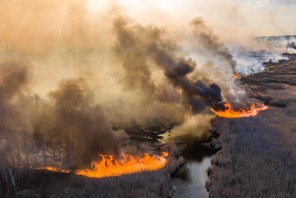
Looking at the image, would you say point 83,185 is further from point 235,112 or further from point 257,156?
point 235,112

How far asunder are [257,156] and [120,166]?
94.1 ft

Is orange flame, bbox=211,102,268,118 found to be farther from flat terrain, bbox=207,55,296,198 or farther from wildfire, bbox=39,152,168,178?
wildfire, bbox=39,152,168,178

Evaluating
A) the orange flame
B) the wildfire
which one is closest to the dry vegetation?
the wildfire

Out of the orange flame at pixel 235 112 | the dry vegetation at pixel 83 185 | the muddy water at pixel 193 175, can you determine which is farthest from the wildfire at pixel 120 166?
the orange flame at pixel 235 112

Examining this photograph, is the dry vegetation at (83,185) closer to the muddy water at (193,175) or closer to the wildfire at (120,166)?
the wildfire at (120,166)

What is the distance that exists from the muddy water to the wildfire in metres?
4.75

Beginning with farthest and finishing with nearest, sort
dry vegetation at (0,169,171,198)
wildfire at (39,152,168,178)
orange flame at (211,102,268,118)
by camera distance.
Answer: orange flame at (211,102,268,118)
wildfire at (39,152,168,178)
dry vegetation at (0,169,171,198)

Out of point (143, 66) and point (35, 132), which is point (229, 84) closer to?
point (143, 66)

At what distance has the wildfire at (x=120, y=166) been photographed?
2276 inches

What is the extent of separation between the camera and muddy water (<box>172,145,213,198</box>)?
57625 mm

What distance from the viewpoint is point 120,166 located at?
60250 millimetres

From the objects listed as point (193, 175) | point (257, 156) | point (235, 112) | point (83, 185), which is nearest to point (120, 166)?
point (83, 185)

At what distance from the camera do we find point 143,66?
105875mm

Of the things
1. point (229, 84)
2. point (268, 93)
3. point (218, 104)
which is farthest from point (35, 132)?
point (268, 93)
